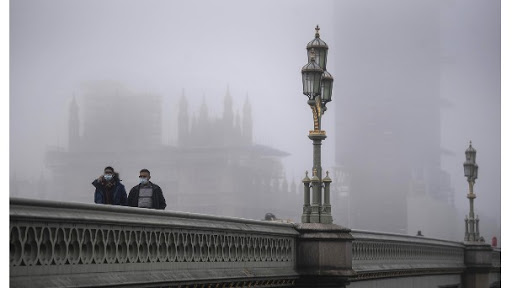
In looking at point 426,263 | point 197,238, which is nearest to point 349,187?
point 426,263

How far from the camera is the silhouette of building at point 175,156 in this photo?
1651 inches

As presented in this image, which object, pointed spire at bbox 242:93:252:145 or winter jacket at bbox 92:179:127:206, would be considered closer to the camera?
winter jacket at bbox 92:179:127:206

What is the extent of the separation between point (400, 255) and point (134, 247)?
1593 centimetres

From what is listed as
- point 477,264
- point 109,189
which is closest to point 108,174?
point 109,189

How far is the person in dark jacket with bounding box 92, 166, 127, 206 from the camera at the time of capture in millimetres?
17859

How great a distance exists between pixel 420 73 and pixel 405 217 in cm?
1062

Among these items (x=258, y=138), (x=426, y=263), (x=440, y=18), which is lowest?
(x=426, y=263)

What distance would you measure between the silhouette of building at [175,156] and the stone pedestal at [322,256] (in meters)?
18.9

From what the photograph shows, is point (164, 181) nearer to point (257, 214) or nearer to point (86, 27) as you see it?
point (257, 214)

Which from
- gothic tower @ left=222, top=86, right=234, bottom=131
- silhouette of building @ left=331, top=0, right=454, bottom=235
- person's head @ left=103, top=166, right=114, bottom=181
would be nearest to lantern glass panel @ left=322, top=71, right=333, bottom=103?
person's head @ left=103, top=166, right=114, bottom=181

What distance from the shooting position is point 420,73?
63.2 m

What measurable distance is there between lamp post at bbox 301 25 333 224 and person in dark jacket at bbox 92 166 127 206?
4340 millimetres

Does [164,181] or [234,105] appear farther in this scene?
Answer: [234,105]

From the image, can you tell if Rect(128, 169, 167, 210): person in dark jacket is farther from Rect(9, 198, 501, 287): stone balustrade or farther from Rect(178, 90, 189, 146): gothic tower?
Rect(178, 90, 189, 146): gothic tower
